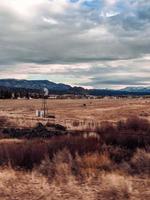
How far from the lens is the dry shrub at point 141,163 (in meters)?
14.6

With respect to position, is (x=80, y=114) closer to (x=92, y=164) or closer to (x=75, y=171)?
(x=92, y=164)

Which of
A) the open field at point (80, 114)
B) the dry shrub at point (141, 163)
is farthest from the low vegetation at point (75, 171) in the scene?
the open field at point (80, 114)

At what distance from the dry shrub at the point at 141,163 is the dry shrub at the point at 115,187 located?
128 centimetres

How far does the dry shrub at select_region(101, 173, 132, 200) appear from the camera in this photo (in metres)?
11.7

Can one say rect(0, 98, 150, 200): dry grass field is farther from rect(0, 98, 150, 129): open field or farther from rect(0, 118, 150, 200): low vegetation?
rect(0, 98, 150, 129): open field

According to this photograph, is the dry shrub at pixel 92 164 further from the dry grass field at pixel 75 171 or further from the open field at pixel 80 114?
the open field at pixel 80 114

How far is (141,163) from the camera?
15.6m

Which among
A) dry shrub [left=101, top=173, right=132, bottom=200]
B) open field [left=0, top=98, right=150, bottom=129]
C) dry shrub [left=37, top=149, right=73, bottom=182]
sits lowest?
open field [left=0, top=98, right=150, bottom=129]

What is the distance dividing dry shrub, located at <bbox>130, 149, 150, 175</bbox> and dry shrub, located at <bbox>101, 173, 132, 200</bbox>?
1.28 metres

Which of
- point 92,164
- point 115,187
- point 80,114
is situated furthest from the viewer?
point 80,114

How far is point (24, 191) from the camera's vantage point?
12.3m

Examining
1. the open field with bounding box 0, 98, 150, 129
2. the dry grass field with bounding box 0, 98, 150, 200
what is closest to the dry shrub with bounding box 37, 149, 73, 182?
the dry grass field with bounding box 0, 98, 150, 200

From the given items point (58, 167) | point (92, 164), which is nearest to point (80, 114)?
point (92, 164)

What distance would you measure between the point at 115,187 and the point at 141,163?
3.47 meters
